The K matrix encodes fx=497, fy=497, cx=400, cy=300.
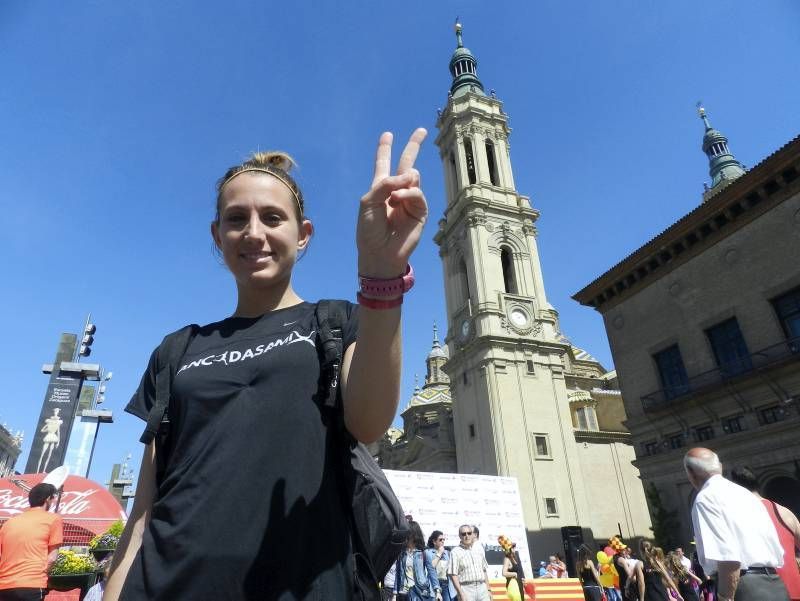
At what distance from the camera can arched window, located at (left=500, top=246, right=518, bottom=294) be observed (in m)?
36.1

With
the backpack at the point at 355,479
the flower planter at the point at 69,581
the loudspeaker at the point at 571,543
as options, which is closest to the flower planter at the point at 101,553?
the flower planter at the point at 69,581

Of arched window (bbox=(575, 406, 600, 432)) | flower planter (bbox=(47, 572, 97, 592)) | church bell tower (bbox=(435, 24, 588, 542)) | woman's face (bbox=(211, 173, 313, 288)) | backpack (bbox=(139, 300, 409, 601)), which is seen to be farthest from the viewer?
arched window (bbox=(575, 406, 600, 432))

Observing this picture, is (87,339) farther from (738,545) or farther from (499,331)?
(738,545)

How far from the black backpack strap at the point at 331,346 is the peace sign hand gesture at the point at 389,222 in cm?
29

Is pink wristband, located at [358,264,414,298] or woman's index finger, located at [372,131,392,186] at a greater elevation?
woman's index finger, located at [372,131,392,186]

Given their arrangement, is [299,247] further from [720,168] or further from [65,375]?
[720,168]

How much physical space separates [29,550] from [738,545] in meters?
6.21

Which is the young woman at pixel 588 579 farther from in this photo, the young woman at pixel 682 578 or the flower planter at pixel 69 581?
the flower planter at pixel 69 581

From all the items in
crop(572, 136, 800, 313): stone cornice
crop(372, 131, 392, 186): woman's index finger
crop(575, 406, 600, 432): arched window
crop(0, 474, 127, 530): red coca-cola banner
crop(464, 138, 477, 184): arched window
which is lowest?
crop(372, 131, 392, 186): woman's index finger

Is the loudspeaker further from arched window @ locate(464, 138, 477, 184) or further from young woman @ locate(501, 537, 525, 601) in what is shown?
arched window @ locate(464, 138, 477, 184)

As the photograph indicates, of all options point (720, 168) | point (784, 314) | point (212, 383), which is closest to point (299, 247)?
point (212, 383)

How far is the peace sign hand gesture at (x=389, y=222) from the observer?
3.89 ft

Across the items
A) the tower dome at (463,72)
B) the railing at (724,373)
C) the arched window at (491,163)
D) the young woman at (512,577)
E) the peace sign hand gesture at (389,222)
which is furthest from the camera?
the tower dome at (463,72)

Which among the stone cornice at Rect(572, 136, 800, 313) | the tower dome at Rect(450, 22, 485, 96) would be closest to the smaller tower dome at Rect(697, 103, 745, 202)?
the tower dome at Rect(450, 22, 485, 96)
